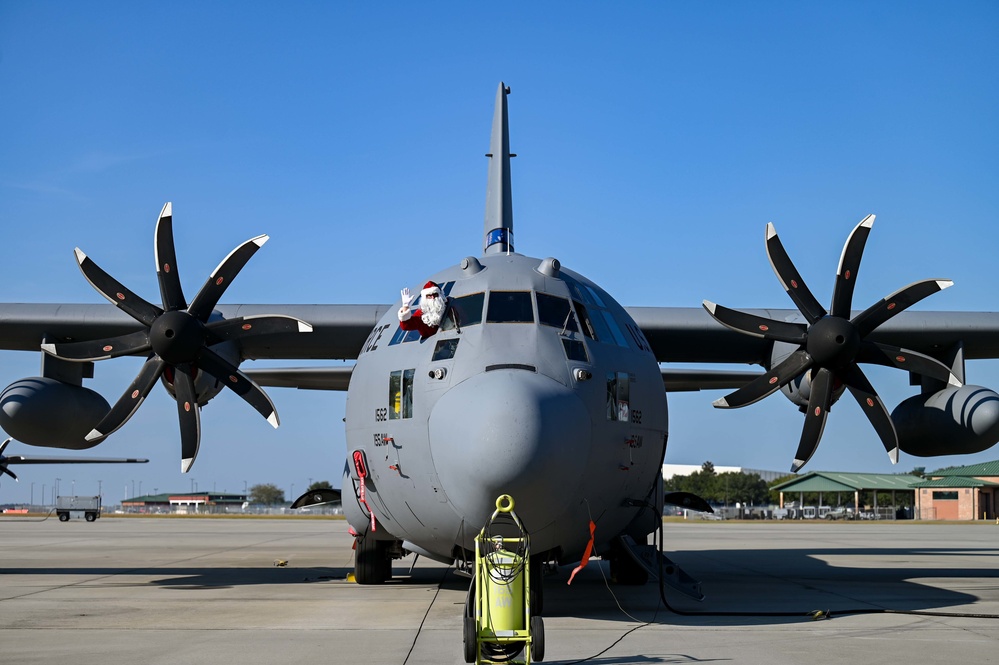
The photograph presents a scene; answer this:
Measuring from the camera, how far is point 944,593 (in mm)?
13008

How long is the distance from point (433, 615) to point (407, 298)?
3.44m

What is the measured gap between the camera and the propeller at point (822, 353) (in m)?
13.7

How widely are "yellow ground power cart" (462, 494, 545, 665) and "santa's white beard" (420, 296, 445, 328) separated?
2497 mm

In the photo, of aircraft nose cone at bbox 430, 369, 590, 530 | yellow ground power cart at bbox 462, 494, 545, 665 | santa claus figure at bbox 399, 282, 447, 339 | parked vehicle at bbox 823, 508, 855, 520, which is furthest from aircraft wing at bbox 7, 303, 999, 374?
parked vehicle at bbox 823, 508, 855, 520

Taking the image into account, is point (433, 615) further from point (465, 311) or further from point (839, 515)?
point (839, 515)

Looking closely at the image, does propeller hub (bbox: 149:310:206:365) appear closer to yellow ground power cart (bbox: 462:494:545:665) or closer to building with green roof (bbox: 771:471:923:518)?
yellow ground power cart (bbox: 462:494:545:665)

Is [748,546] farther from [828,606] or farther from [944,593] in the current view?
[828,606]

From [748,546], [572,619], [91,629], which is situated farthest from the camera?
[748,546]

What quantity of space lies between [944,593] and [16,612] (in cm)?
1147

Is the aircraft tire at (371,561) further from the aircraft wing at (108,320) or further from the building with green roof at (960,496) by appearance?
the building with green roof at (960,496)

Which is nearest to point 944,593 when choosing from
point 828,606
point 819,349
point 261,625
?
point 828,606

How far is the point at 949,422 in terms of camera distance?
48.6ft

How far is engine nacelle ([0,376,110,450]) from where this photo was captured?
14.3 metres

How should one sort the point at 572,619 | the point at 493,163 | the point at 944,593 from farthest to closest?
the point at 493,163 → the point at 944,593 → the point at 572,619
